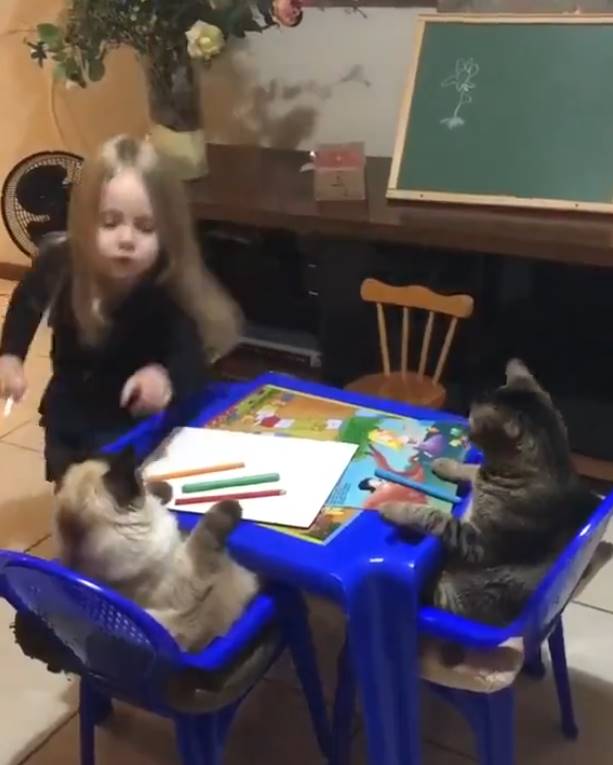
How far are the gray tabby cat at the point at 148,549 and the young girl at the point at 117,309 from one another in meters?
0.33

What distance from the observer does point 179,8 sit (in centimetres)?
228

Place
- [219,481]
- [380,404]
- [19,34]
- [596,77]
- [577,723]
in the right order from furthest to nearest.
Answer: [19,34]
[596,77]
[577,723]
[380,404]
[219,481]

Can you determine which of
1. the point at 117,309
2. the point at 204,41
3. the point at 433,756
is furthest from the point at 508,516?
the point at 204,41

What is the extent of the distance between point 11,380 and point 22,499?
0.71 m

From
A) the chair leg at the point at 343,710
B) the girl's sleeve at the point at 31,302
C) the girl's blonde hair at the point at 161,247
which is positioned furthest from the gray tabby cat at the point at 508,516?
the girl's sleeve at the point at 31,302

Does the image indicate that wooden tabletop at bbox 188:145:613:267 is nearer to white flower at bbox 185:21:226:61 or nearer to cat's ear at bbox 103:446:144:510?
white flower at bbox 185:21:226:61

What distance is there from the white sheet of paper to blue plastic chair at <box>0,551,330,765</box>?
12cm

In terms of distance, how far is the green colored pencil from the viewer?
51.4 inches

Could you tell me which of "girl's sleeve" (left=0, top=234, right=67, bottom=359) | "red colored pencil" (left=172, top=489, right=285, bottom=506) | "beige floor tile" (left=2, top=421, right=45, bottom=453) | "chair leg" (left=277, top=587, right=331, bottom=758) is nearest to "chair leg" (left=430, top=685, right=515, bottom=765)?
"chair leg" (left=277, top=587, right=331, bottom=758)

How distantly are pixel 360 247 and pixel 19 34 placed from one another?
61.0 inches

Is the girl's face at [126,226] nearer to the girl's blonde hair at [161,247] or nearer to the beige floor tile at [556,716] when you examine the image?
the girl's blonde hair at [161,247]

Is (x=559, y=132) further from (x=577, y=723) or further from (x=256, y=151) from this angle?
(x=577, y=723)

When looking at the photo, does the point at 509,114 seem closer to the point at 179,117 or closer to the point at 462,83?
the point at 462,83

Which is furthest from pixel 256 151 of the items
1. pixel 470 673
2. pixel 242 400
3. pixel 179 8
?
pixel 470 673
